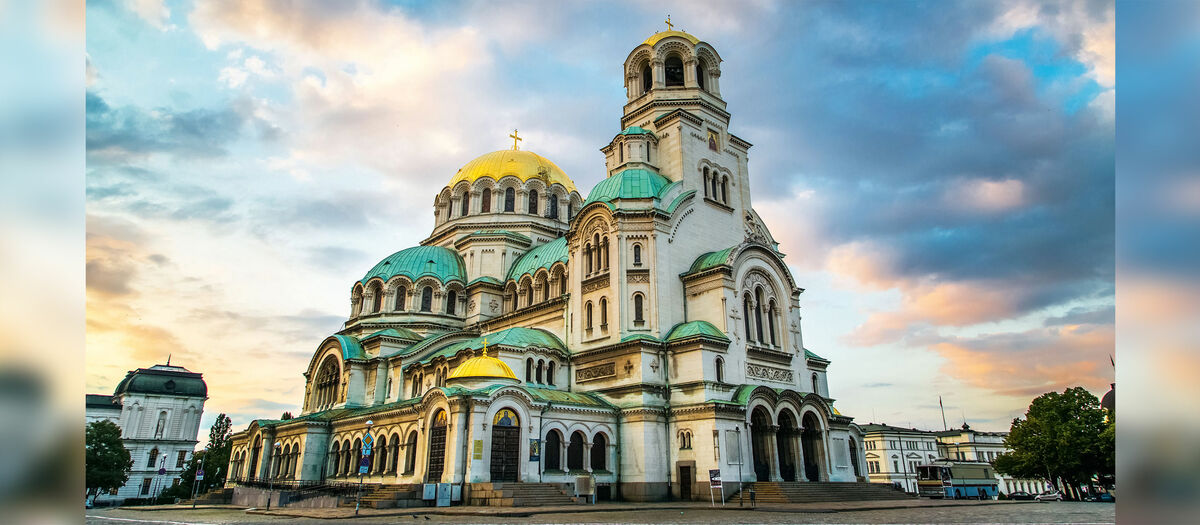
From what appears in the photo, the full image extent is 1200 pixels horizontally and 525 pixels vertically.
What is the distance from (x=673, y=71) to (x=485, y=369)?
23.7 m

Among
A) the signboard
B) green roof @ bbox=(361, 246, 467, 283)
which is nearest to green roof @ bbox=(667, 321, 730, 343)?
the signboard

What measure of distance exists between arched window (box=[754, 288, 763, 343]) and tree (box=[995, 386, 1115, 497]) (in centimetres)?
2026

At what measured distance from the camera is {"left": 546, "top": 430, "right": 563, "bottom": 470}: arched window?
31.4m

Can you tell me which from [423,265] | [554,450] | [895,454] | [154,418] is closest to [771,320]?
[554,450]

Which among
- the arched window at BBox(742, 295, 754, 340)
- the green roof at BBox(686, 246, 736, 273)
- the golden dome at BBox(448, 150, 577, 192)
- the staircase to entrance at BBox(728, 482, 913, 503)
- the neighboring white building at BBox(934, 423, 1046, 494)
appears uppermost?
the golden dome at BBox(448, 150, 577, 192)

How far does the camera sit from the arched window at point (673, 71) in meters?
43.7

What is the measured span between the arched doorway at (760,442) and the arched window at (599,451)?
283 inches

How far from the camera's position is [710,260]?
36.4m

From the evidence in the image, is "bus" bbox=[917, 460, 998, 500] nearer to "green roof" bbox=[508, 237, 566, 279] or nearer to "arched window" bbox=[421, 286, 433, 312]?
"green roof" bbox=[508, 237, 566, 279]

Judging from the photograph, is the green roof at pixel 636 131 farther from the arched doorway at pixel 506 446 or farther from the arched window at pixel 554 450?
the arched doorway at pixel 506 446

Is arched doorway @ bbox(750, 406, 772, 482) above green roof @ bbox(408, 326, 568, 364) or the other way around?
the other way around

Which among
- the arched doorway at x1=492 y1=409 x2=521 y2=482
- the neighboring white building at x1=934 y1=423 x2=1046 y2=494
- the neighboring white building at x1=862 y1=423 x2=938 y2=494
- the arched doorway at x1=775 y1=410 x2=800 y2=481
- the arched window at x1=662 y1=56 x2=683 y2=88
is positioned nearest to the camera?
the arched doorway at x1=492 y1=409 x2=521 y2=482
